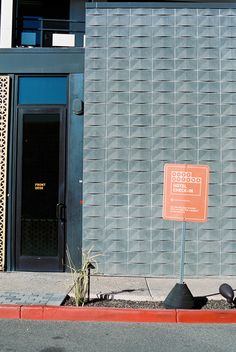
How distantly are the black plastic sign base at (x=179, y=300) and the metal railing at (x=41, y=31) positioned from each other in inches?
228

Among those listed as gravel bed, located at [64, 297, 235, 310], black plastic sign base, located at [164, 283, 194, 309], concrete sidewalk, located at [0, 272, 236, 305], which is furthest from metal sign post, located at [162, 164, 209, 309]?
concrete sidewalk, located at [0, 272, 236, 305]

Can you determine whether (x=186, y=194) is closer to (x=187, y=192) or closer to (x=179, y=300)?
(x=187, y=192)

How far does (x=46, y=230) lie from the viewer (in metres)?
9.21

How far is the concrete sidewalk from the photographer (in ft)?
23.6

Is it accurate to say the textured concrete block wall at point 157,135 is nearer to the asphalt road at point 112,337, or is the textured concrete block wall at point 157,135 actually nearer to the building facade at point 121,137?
the building facade at point 121,137

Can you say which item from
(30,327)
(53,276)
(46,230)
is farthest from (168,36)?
(30,327)

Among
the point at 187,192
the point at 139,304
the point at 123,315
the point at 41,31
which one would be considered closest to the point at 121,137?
the point at 187,192

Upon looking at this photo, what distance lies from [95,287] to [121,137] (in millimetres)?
2776

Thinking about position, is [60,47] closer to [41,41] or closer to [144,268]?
[41,41]

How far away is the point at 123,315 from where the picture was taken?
646cm

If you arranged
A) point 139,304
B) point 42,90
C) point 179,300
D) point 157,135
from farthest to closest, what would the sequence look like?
point 42,90 < point 157,135 < point 139,304 < point 179,300

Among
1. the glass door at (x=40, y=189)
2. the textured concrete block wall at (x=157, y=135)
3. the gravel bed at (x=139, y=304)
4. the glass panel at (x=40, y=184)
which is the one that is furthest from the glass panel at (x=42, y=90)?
the gravel bed at (x=139, y=304)

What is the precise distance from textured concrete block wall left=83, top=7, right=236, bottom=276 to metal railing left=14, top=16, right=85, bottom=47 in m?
1.25

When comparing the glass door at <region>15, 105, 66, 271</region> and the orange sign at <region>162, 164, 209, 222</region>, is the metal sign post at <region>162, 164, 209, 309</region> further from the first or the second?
the glass door at <region>15, 105, 66, 271</region>
